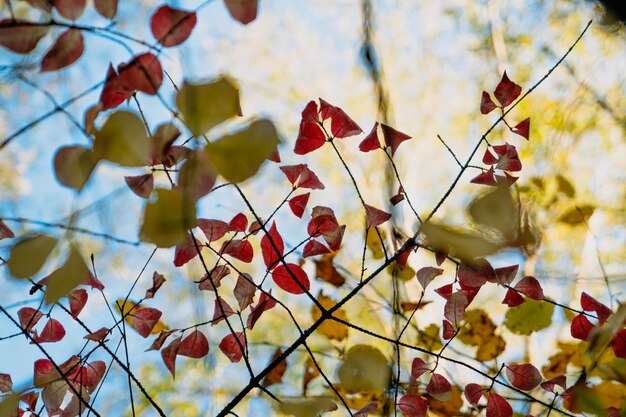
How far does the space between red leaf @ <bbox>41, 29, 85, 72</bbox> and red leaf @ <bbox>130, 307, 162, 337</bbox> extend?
0.33 metres

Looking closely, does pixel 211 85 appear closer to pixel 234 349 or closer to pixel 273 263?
pixel 273 263

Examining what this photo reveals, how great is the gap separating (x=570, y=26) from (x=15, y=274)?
3045 mm

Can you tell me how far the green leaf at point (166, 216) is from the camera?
11.4 inches

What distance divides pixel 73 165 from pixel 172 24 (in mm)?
140

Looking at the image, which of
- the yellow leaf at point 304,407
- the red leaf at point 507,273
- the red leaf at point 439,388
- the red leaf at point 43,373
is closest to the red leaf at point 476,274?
the red leaf at point 507,273

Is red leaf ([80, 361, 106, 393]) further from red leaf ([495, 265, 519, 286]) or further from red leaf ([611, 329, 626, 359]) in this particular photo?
red leaf ([611, 329, 626, 359])

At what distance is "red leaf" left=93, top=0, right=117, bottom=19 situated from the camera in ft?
1.36

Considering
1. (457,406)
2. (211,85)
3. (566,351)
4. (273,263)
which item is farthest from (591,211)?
(211,85)

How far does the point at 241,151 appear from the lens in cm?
28

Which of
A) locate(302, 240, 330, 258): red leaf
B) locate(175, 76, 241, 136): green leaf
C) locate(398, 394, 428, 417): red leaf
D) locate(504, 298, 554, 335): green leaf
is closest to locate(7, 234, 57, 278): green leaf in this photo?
locate(175, 76, 241, 136): green leaf

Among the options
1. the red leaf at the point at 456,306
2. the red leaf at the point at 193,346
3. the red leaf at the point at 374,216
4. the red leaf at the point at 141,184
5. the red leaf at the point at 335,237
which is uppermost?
the red leaf at the point at 374,216

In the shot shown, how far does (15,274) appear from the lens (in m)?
0.34

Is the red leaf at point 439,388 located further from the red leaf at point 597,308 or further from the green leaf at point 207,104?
the green leaf at point 207,104

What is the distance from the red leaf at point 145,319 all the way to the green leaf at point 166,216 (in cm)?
41
